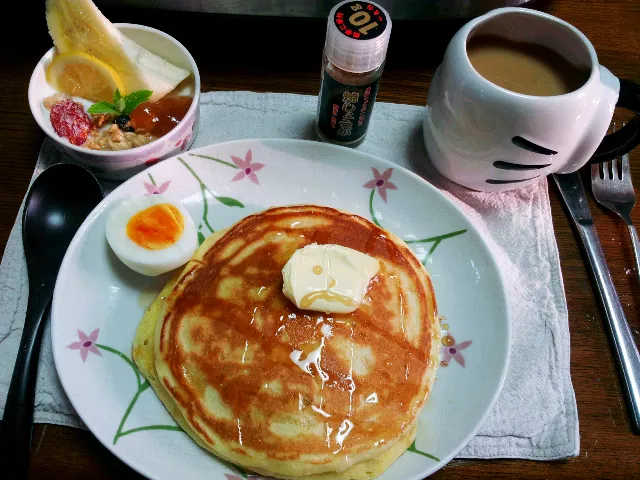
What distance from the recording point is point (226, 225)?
1.45m

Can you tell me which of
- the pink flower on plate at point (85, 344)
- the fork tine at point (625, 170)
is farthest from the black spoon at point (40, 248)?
the fork tine at point (625, 170)

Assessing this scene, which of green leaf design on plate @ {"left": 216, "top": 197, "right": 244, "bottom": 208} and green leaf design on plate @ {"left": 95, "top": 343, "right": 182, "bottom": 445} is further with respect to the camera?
green leaf design on plate @ {"left": 216, "top": 197, "right": 244, "bottom": 208}

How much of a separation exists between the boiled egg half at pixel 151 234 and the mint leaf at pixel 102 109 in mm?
298

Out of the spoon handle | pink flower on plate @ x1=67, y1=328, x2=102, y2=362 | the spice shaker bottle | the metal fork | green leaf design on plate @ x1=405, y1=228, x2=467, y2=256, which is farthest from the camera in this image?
the metal fork

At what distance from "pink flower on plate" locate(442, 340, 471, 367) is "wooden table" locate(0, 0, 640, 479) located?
0.23 meters

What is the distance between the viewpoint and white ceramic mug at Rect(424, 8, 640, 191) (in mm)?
1276

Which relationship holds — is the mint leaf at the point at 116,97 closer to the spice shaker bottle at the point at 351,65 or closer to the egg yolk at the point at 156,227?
the egg yolk at the point at 156,227

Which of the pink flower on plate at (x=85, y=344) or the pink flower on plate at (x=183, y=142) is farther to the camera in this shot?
the pink flower on plate at (x=183, y=142)

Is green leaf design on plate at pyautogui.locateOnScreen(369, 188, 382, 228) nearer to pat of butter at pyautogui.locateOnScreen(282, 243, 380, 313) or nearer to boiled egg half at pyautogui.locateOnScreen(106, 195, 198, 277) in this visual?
pat of butter at pyautogui.locateOnScreen(282, 243, 380, 313)

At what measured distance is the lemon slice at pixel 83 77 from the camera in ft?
4.86

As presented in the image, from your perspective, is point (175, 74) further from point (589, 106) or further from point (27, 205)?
point (589, 106)

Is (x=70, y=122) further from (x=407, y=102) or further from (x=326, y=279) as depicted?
(x=407, y=102)

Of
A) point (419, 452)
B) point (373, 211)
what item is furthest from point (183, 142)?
point (419, 452)

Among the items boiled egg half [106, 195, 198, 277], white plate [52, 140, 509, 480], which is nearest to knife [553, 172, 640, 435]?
white plate [52, 140, 509, 480]
